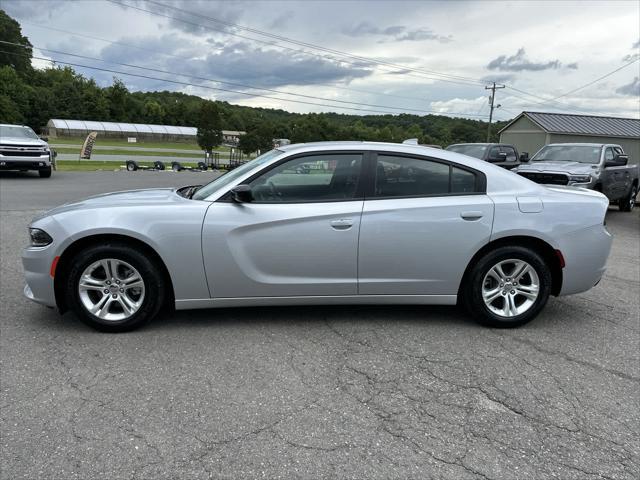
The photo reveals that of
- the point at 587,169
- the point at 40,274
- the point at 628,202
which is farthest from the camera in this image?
the point at 628,202

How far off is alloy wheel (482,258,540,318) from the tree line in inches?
1959

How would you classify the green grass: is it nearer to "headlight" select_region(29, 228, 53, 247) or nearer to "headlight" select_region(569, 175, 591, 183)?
"headlight" select_region(569, 175, 591, 183)

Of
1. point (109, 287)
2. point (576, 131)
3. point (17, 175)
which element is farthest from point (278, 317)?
point (576, 131)

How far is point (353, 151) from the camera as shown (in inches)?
163

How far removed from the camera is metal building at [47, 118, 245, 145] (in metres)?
78.1

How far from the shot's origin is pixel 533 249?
4188 millimetres

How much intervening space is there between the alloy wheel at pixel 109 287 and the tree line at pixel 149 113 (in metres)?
49.7

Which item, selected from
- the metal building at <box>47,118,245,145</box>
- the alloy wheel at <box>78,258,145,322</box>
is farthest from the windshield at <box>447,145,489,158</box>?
the metal building at <box>47,118,245,145</box>

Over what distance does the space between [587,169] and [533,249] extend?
8.46 meters

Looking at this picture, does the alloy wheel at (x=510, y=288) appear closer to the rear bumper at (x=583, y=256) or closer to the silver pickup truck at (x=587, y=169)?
the rear bumper at (x=583, y=256)

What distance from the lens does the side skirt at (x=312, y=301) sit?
Result: 394 centimetres

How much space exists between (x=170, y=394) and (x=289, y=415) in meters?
0.77

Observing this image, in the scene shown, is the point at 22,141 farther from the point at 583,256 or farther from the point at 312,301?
the point at 583,256

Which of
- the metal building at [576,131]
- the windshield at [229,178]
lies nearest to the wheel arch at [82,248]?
the windshield at [229,178]
